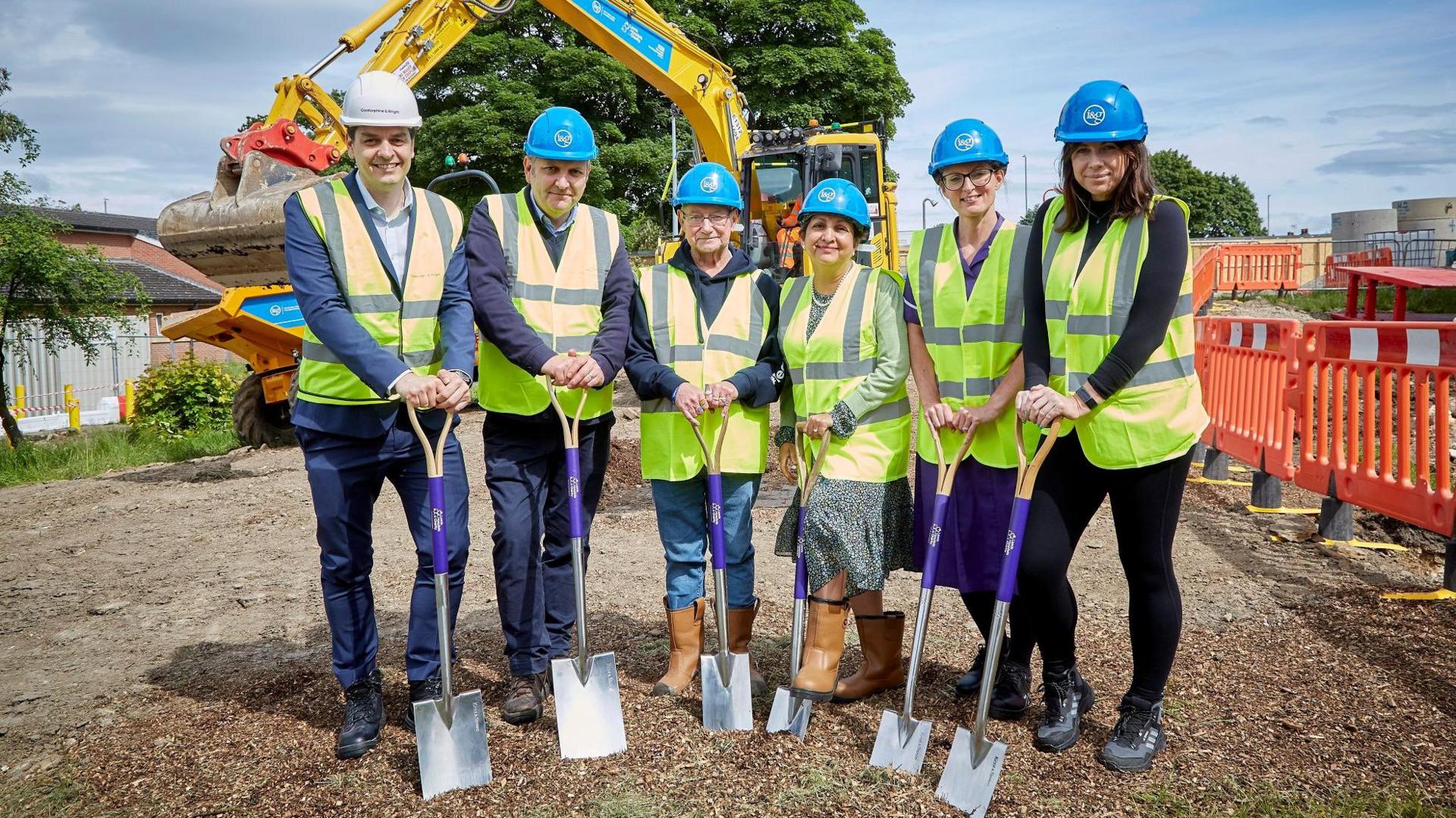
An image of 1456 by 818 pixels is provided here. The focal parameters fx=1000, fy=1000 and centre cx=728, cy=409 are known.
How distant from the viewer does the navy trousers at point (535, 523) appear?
146 inches

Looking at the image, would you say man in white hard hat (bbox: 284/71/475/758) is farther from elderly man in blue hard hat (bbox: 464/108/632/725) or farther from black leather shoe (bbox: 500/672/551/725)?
black leather shoe (bbox: 500/672/551/725)

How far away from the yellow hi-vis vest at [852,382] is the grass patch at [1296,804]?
135 cm

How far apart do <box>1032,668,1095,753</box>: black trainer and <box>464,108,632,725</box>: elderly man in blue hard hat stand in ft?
5.78

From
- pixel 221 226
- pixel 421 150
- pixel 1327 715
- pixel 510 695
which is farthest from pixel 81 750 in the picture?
pixel 421 150

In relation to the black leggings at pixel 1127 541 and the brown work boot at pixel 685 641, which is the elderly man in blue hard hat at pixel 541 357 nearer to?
the brown work boot at pixel 685 641

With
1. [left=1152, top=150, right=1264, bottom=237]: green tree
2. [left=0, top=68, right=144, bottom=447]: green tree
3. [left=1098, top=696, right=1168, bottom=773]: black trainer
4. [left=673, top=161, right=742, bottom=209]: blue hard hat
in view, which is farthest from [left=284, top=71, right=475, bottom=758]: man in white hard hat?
[left=1152, top=150, right=1264, bottom=237]: green tree

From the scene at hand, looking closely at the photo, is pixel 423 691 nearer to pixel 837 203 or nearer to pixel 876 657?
pixel 876 657

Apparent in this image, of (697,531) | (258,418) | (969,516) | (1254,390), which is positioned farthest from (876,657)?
(258,418)

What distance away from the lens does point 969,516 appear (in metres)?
3.54

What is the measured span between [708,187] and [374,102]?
1.19 meters

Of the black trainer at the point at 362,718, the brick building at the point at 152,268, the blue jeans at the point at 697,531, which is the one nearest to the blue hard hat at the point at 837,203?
the blue jeans at the point at 697,531

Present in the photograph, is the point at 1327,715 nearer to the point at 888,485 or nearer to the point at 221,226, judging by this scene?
the point at 888,485

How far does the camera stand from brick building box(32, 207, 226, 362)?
111ft

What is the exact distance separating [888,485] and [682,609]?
0.95 m
